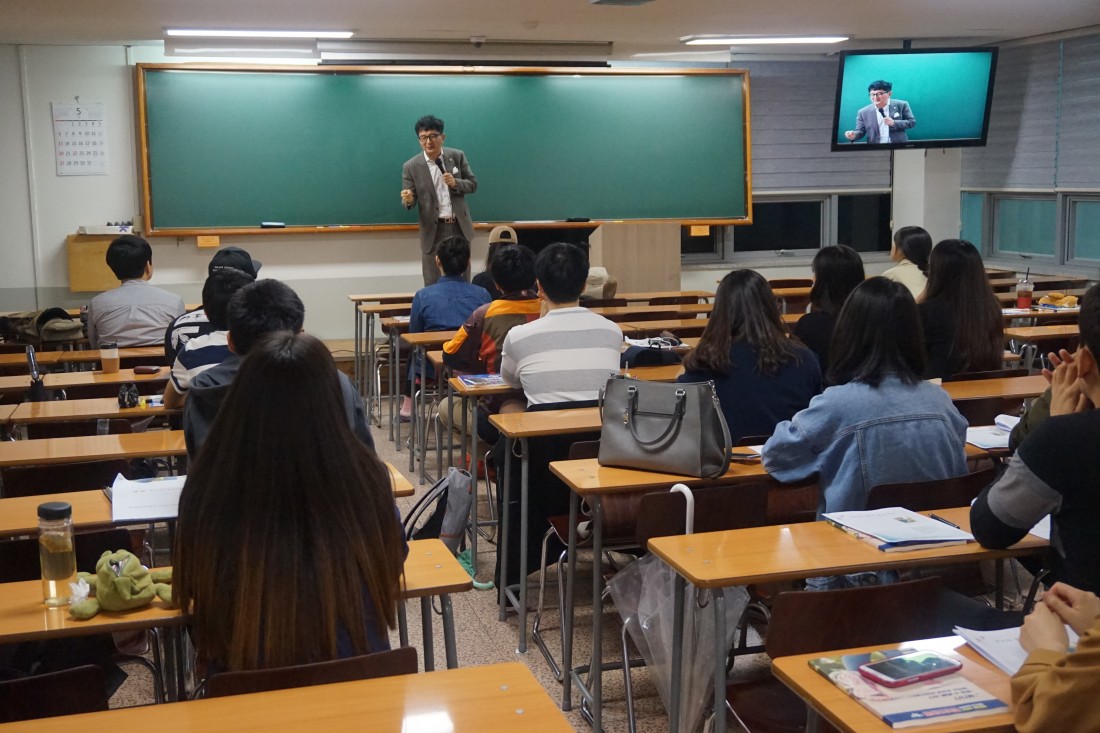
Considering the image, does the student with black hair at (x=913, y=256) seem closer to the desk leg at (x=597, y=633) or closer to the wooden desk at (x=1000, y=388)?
the wooden desk at (x=1000, y=388)

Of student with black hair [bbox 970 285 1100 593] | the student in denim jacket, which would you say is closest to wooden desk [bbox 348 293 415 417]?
the student in denim jacket

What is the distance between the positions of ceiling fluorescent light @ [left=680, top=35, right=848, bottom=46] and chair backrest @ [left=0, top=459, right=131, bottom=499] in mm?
6597

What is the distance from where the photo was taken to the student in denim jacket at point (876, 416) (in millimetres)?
2877

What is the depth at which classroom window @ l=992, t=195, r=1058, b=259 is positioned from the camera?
9.51 m

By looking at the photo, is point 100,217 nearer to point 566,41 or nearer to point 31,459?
point 566,41

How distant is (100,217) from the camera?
875 cm

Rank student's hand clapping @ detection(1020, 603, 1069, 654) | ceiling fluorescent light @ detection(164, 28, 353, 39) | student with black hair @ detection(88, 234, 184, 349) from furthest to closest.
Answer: ceiling fluorescent light @ detection(164, 28, 353, 39) < student with black hair @ detection(88, 234, 184, 349) < student's hand clapping @ detection(1020, 603, 1069, 654)

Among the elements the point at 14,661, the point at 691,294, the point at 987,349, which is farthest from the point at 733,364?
the point at 691,294

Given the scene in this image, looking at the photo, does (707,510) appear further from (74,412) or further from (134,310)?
(134,310)

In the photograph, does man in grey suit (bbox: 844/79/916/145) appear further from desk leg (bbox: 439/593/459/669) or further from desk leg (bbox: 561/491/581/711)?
desk leg (bbox: 439/593/459/669)

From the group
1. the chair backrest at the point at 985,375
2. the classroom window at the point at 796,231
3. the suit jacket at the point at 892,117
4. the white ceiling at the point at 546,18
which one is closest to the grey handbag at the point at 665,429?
the chair backrest at the point at 985,375

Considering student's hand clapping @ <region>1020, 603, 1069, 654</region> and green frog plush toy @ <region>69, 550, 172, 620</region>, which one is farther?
green frog plush toy @ <region>69, 550, 172, 620</region>

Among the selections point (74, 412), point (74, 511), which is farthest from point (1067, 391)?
point (74, 412)

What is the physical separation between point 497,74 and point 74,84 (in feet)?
11.1
